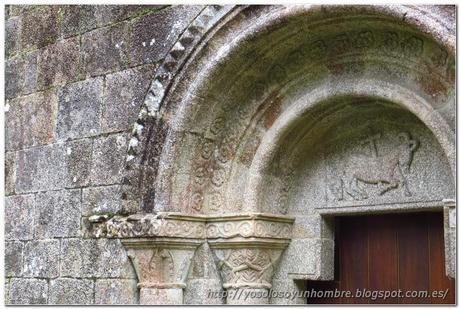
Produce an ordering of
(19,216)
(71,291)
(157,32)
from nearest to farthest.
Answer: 1. (157,32)
2. (71,291)
3. (19,216)

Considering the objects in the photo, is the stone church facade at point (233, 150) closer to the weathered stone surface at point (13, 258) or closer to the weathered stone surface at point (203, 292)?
the weathered stone surface at point (203, 292)

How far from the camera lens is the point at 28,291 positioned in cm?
501

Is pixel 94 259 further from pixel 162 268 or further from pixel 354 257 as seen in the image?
pixel 354 257

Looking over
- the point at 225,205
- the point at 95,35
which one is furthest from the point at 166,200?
the point at 95,35

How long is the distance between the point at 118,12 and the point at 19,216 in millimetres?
1583

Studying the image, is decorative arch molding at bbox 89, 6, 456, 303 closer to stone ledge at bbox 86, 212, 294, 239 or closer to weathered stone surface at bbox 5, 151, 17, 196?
stone ledge at bbox 86, 212, 294, 239

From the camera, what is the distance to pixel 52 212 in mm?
4961

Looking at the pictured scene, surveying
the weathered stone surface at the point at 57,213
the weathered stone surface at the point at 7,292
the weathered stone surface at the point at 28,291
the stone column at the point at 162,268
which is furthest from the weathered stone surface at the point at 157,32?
the weathered stone surface at the point at 7,292

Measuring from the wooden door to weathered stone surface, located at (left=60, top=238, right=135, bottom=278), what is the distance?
3.72 ft

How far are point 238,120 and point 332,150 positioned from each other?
1.93ft

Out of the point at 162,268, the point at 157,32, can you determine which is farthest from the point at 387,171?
the point at 157,32

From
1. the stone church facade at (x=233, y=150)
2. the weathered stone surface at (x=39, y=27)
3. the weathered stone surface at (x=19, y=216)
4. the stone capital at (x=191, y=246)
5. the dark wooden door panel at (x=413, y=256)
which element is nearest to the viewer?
→ the stone church facade at (x=233, y=150)

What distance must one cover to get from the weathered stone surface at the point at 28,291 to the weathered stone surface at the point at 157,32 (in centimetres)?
159

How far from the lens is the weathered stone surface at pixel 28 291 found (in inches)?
193
